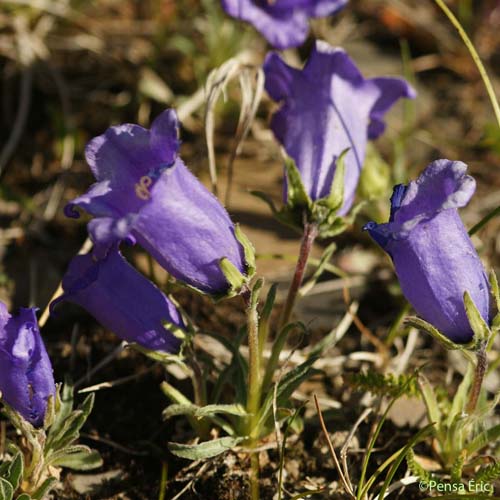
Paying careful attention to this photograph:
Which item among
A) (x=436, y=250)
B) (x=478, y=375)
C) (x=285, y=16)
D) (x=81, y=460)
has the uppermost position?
(x=285, y=16)

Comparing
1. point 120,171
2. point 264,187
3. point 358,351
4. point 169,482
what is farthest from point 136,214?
point 264,187

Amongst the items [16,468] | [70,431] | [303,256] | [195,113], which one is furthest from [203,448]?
[195,113]

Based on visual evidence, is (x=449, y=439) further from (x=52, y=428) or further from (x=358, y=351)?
(x=52, y=428)

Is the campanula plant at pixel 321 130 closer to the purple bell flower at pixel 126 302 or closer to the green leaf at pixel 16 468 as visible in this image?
the purple bell flower at pixel 126 302

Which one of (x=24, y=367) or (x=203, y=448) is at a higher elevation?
(x=24, y=367)

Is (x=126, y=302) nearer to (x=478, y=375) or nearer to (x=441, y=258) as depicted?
(x=441, y=258)

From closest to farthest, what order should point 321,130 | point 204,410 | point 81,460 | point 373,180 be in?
point 204,410, point 81,460, point 321,130, point 373,180
